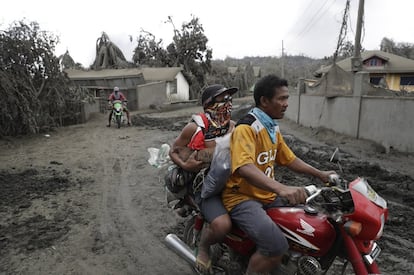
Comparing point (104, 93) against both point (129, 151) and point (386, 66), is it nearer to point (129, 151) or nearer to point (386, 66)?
point (129, 151)

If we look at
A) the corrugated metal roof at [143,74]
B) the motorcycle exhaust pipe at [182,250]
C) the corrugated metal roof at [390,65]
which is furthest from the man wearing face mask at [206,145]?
the corrugated metal roof at [390,65]

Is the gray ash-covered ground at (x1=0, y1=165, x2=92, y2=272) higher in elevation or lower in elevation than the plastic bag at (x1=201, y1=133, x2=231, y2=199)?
lower

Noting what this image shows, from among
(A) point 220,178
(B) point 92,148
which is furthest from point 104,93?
(A) point 220,178

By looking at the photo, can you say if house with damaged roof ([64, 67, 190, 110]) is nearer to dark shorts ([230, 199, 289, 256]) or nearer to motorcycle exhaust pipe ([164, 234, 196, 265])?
motorcycle exhaust pipe ([164, 234, 196, 265])

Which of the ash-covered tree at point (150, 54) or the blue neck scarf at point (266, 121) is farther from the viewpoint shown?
the ash-covered tree at point (150, 54)

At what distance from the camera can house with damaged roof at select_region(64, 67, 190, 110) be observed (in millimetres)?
23531

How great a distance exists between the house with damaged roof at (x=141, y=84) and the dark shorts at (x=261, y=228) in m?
21.2

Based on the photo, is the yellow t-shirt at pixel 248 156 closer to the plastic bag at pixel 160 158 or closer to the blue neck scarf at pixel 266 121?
the blue neck scarf at pixel 266 121

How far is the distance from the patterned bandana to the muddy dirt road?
1427mm

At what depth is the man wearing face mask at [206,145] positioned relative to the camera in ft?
8.70

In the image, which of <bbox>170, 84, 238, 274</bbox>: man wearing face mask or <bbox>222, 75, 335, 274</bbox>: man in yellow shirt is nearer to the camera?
<bbox>222, 75, 335, 274</bbox>: man in yellow shirt

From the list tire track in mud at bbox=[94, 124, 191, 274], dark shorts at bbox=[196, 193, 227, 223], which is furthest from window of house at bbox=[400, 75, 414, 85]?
dark shorts at bbox=[196, 193, 227, 223]

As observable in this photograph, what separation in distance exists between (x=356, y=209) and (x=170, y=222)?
312 cm

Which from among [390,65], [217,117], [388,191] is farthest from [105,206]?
[390,65]
